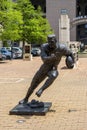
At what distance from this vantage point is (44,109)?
1004cm

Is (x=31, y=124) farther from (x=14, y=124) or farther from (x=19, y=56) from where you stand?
(x=19, y=56)

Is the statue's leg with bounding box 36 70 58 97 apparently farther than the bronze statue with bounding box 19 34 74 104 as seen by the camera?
Yes

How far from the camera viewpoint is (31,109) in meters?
10.0

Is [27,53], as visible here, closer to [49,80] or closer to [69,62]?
[49,80]

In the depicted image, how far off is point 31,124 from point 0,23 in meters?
30.4

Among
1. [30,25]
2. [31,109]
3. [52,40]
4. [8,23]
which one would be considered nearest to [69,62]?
[52,40]

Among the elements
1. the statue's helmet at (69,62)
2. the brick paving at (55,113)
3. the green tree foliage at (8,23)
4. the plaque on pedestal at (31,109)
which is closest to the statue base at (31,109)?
the plaque on pedestal at (31,109)

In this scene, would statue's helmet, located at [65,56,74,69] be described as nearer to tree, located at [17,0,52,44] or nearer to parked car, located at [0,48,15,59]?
parked car, located at [0,48,15,59]

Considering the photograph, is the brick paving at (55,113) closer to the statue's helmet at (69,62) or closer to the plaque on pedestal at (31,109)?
the plaque on pedestal at (31,109)

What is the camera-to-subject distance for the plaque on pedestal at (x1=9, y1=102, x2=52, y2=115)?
9852mm

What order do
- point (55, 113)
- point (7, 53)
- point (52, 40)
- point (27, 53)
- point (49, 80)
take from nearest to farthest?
point (52, 40)
point (49, 80)
point (55, 113)
point (27, 53)
point (7, 53)

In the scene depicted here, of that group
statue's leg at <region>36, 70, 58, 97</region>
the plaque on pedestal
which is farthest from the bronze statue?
the plaque on pedestal

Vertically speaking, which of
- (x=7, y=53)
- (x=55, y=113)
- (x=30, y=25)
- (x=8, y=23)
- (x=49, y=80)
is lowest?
(x=7, y=53)

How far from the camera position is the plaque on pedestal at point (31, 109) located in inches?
388
